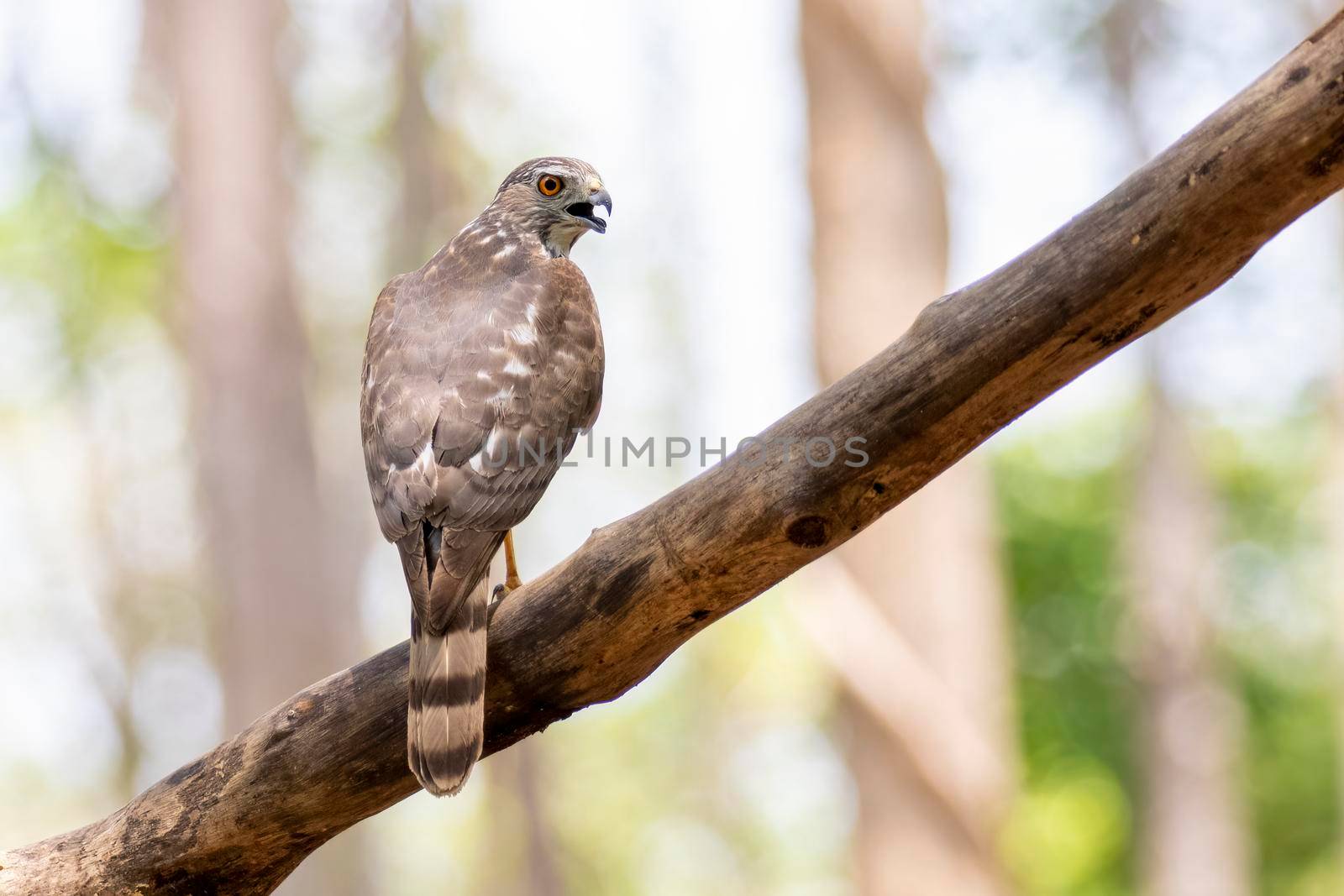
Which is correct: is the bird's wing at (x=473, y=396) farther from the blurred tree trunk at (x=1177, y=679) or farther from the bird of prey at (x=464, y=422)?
the blurred tree trunk at (x=1177, y=679)

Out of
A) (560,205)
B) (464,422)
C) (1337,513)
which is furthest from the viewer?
(1337,513)

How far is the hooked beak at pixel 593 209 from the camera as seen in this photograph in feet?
14.2

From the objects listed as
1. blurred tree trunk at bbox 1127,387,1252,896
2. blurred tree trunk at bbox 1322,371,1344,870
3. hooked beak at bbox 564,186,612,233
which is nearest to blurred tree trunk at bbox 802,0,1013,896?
hooked beak at bbox 564,186,612,233

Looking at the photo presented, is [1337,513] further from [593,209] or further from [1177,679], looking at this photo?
[593,209]

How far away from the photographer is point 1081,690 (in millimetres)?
20578

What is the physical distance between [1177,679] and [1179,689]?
0.10 metres

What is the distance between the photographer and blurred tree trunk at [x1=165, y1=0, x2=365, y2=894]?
7.68 m

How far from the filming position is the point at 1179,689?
1300 cm

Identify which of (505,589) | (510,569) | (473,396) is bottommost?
(505,589)

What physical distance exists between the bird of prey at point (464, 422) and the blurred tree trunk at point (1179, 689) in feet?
35.4

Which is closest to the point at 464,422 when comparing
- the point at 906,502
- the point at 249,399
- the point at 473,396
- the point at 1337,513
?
the point at 473,396

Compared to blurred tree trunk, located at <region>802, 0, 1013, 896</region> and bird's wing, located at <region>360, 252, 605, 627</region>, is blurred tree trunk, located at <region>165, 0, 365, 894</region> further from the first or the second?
bird's wing, located at <region>360, 252, 605, 627</region>

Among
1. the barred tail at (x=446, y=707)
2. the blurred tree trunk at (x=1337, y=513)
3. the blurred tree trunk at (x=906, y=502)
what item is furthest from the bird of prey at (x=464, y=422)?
the blurred tree trunk at (x=1337, y=513)

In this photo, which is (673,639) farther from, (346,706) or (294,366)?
Answer: (294,366)
